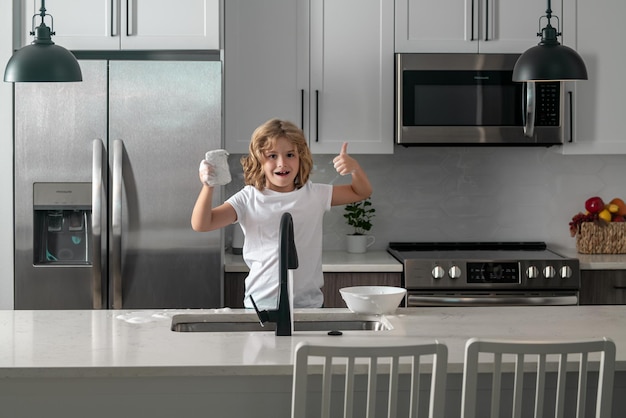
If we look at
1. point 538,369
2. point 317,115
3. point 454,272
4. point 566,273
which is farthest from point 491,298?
point 538,369

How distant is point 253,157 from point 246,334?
0.86m

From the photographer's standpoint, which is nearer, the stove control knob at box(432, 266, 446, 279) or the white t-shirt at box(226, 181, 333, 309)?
the white t-shirt at box(226, 181, 333, 309)

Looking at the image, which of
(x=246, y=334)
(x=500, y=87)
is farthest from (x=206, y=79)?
(x=246, y=334)

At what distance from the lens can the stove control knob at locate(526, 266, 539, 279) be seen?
4.04 metres

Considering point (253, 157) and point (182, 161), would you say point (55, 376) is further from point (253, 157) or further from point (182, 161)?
point (182, 161)

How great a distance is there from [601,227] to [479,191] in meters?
0.63

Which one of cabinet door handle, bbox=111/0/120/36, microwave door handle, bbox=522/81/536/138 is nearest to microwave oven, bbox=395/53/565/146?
microwave door handle, bbox=522/81/536/138

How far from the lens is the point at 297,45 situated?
14.1 feet

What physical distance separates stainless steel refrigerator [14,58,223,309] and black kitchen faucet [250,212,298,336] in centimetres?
142

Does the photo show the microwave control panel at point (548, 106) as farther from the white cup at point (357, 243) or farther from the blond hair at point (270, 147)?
the blond hair at point (270, 147)

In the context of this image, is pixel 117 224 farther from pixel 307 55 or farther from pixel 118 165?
pixel 307 55

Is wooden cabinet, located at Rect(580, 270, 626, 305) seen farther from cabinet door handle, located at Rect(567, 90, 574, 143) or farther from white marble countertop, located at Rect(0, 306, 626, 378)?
white marble countertop, located at Rect(0, 306, 626, 378)

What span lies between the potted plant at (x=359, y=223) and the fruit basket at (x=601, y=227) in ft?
3.30

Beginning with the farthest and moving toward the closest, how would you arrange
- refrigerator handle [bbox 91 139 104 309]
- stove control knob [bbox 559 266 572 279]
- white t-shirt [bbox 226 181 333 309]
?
stove control knob [bbox 559 266 572 279]
refrigerator handle [bbox 91 139 104 309]
white t-shirt [bbox 226 181 333 309]
